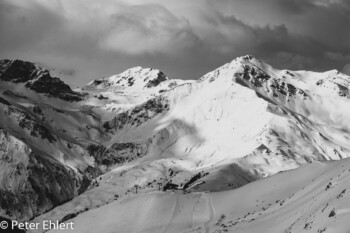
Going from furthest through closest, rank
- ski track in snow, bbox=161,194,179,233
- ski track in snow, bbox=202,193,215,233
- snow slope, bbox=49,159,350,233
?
ski track in snow, bbox=161,194,179,233, ski track in snow, bbox=202,193,215,233, snow slope, bbox=49,159,350,233

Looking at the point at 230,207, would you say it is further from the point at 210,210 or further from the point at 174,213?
the point at 174,213

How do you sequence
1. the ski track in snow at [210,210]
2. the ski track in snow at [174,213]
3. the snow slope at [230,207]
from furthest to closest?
the ski track in snow at [174,213] → the ski track in snow at [210,210] → the snow slope at [230,207]

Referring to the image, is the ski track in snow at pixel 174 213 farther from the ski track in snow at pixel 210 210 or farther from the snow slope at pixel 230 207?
the ski track in snow at pixel 210 210

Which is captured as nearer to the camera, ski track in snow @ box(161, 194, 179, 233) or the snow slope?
the snow slope

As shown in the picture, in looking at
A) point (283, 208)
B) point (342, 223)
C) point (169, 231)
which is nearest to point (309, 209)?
point (283, 208)

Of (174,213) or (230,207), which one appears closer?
(230,207)

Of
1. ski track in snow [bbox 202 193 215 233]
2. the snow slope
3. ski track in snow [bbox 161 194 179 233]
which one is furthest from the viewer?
ski track in snow [bbox 161 194 179 233]

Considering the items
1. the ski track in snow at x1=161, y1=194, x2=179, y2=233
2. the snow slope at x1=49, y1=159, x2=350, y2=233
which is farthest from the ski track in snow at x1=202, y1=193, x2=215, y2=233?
the ski track in snow at x1=161, y1=194, x2=179, y2=233

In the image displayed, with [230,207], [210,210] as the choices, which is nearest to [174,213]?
[210,210]

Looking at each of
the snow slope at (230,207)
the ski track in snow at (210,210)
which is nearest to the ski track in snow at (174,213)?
the snow slope at (230,207)

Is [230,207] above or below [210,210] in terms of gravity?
below

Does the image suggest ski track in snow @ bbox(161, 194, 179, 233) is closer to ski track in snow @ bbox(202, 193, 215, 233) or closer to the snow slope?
the snow slope

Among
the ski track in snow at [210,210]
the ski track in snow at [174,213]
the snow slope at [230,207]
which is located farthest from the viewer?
the ski track in snow at [174,213]

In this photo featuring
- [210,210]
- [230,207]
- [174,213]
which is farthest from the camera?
[210,210]
